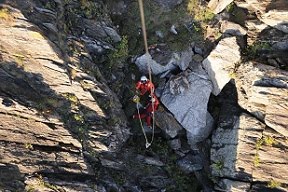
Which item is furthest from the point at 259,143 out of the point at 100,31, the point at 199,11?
the point at 100,31

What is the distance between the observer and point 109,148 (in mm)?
15203

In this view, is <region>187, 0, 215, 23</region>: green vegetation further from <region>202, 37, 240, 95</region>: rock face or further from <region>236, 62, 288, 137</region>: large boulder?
<region>236, 62, 288, 137</region>: large boulder

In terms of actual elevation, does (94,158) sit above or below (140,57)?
below

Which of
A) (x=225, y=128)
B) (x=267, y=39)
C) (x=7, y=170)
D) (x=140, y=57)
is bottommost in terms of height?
(x=7, y=170)

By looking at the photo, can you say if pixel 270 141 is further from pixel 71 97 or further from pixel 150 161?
pixel 71 97

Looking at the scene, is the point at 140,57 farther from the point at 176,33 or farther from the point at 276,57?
the point at 276,57

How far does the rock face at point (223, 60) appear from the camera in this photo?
16.3 metres

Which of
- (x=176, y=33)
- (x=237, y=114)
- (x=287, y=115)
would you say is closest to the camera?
(x=287, y=115)

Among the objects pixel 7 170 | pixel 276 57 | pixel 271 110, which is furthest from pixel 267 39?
pixel 7 170

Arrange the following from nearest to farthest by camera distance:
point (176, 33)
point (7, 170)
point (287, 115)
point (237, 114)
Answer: point (7, 170)
point (287, 115)
point (237, 114)
point (176, 33)

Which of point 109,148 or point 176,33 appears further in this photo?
point 176,33

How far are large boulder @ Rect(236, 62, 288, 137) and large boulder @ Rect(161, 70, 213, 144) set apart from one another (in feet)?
5.08

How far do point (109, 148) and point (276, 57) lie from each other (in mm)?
7520

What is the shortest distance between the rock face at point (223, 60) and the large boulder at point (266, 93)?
542 millimetres
